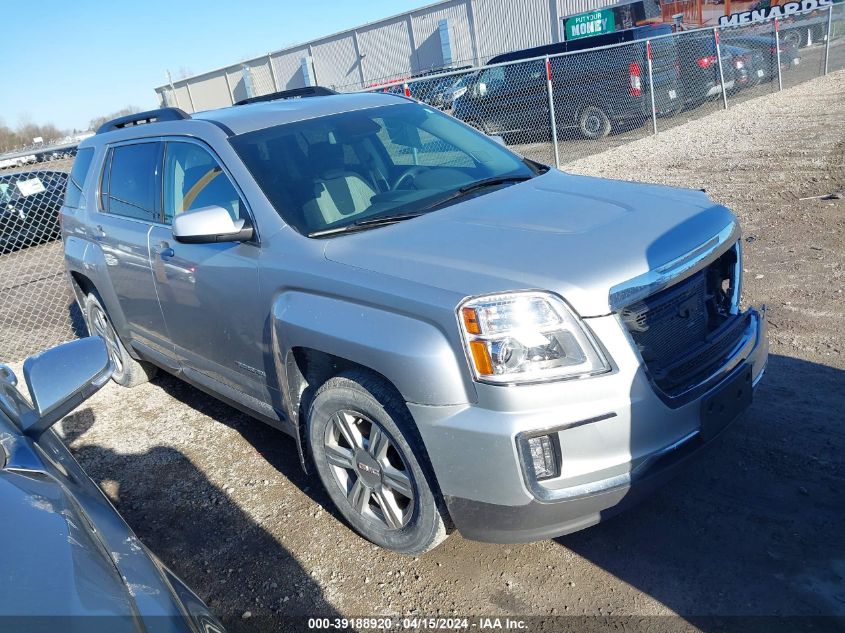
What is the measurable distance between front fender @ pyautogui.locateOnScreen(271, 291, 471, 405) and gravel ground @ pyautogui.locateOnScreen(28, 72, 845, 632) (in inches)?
36.8

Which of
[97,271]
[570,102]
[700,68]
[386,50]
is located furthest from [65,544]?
[386,50]

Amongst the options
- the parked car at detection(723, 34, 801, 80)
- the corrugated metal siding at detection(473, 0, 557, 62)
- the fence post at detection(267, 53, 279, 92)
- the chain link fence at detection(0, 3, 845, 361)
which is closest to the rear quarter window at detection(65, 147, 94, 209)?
the chain link fence at detection(0, 3, 845, 361)

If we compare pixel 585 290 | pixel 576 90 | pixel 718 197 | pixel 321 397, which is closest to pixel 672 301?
pixel 585 290

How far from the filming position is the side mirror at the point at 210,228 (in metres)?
3.37

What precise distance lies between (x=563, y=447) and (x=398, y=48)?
47933 millimetres

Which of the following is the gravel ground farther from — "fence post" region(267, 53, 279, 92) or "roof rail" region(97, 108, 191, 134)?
"fence post" region(267, 53, 279, 92)

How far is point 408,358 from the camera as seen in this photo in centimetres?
266

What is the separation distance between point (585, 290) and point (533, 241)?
41 centimetres

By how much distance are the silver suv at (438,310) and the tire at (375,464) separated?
0.03 ft

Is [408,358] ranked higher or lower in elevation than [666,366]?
higher

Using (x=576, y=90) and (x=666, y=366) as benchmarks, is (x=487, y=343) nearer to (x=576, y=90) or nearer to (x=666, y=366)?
(x=666, y=366)

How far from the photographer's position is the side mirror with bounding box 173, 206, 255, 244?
3.37m

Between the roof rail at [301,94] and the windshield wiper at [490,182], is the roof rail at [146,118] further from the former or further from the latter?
the windshield wiper at [490,182]

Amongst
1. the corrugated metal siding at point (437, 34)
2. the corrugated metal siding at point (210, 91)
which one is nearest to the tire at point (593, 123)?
the corrugated metal siding at point (437, 34)
